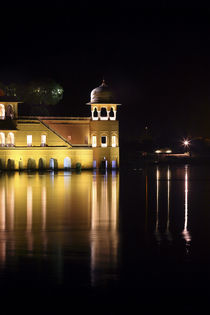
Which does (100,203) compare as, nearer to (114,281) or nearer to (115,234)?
(115,234)

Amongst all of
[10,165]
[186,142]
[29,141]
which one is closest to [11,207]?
[10,165]

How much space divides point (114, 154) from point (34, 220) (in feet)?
146

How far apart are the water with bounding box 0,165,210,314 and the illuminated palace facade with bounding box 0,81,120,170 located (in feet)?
115

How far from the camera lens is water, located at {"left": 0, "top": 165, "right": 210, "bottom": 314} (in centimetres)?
954

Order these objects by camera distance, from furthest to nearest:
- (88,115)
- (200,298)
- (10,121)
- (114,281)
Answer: (88,115) → (10,121) → (114,281) → (200,298)

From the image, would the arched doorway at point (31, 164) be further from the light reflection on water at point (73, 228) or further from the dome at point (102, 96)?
the light reflection on water at point (73, 228)

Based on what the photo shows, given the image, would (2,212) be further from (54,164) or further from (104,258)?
(54,164)

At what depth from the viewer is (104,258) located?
1252 cm

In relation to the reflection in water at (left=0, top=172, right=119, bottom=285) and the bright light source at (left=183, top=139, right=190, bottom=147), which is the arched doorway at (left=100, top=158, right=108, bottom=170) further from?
the bright light source at (left=183, top=139, right=190, bottom=147)

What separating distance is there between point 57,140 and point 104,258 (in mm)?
47131

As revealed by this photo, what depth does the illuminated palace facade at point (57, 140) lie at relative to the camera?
58.3m

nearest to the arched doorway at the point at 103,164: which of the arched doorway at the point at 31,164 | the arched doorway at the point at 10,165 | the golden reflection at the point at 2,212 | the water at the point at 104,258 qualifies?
the arched doorway at the point at 31,164

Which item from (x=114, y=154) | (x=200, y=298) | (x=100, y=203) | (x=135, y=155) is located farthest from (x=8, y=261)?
(x=135, y=155)

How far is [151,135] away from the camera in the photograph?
99.0 m
